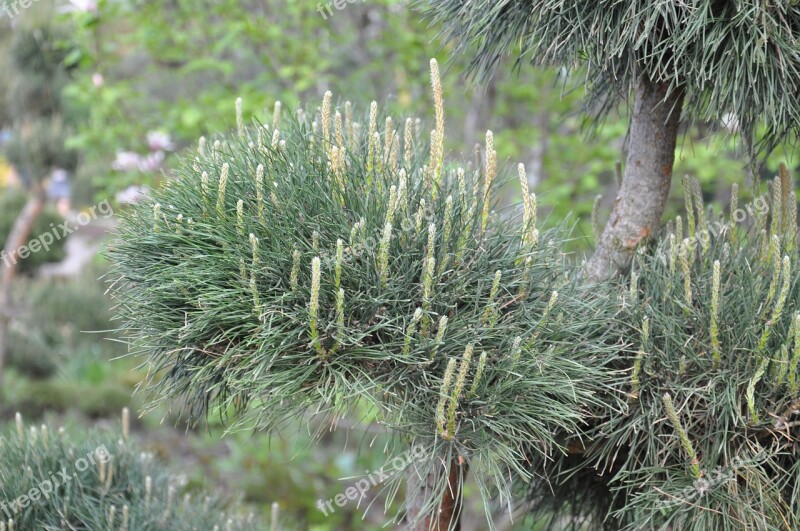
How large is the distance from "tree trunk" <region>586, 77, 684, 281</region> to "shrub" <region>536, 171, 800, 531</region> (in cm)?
18

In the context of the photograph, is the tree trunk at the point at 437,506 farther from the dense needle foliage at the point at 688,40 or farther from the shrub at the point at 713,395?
the dense needle foliage at the point at 688,40

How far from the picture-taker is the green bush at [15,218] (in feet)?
15.0

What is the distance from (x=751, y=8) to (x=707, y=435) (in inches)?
24.9

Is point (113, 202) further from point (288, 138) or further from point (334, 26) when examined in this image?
point (288, 138)

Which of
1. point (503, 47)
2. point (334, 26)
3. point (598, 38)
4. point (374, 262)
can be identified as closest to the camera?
point (374, 262)

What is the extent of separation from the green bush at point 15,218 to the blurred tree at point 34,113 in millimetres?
289

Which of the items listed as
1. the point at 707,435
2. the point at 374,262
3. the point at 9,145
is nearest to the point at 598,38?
the point at 374,262

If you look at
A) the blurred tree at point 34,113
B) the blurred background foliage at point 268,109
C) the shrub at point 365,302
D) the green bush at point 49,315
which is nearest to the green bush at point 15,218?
the blurred background foliage at point 268,109

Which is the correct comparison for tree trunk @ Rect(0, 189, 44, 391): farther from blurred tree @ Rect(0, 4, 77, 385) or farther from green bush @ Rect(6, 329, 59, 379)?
green bush @ Rect(6, 329, 59, 379)

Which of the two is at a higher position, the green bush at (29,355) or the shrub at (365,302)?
the shrub at (365,302)

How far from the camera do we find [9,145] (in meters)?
4.30

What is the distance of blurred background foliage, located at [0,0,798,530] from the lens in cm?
331

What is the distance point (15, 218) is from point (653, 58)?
15.0 feet

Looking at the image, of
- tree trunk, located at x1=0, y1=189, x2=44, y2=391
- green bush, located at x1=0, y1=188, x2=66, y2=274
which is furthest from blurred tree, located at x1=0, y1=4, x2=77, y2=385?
green bush, located at x1=0, y1=188, x2=66, y2=274
